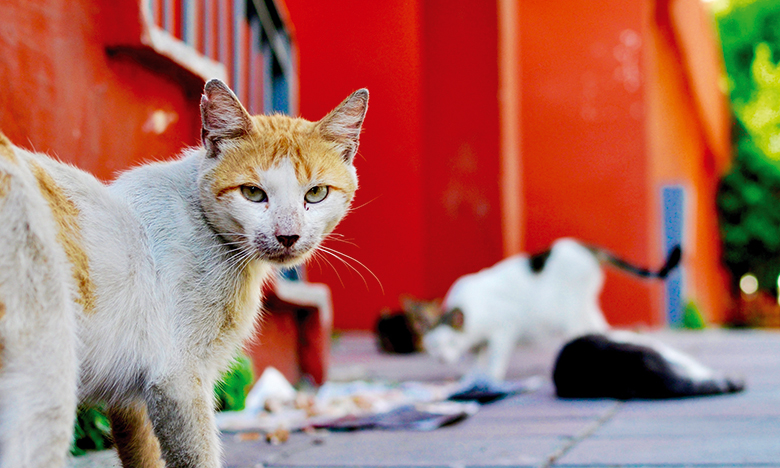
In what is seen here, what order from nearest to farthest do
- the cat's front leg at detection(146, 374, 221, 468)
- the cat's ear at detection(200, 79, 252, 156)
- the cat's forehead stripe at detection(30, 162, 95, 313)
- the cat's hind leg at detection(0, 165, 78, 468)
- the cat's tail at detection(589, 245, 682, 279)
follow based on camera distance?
the cat's hind leg at detection(0, 165, 78, 468) → the cat's forehead stripe at detection(30, 162, 95, 313) → the cat's front leg at detection(146, 374, 221, 468) → the cat's ear at detection(200, 79, 252, 156) → the cat's tail at detection(589, 245, 682, 279)

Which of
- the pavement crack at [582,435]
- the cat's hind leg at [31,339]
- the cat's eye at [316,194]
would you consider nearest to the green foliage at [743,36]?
the pavement crack at [582,435]

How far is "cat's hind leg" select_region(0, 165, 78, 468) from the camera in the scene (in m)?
1.10

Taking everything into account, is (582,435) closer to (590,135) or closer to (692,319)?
(590,135)

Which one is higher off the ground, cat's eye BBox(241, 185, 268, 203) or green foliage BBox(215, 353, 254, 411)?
cat's eye BBox(241, 185, 268, 203)

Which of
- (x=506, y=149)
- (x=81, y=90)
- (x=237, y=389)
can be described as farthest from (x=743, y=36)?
(x=81, y=90)

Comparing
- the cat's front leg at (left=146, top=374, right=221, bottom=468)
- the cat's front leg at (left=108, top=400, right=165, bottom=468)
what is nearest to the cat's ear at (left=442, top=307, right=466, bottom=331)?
the cat's front leg at (left=108, top=400, right=165, bottom=468)

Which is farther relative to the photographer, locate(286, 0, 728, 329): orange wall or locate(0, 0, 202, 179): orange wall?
locate(286, 0, 728, 329): orange wall

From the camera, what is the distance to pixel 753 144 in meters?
16.5

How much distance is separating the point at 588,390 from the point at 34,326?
2.78 metres

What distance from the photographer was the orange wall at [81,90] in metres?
1.92

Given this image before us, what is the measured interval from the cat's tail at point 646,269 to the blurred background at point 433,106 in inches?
43.6

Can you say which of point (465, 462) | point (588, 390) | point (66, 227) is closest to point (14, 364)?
point (66, 227)

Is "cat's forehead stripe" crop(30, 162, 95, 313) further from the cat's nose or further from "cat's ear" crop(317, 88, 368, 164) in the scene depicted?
"cat's ear" crop(317, 88, 368, 164)

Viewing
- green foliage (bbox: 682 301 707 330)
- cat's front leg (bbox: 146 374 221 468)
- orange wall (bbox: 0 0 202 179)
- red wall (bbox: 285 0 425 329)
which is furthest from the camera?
green foliage (bbox: 682 301 707 330)
